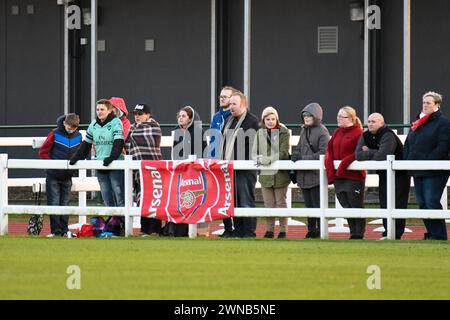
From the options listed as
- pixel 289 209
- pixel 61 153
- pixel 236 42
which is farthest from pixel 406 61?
pixel 61 153

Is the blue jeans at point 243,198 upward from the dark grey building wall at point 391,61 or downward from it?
downward

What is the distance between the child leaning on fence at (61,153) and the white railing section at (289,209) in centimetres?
44

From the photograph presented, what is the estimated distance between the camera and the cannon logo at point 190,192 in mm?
17469

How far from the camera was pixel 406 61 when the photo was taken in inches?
883

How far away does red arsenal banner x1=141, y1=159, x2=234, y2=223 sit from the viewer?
17406mm

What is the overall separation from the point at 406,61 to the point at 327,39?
9.58 ft

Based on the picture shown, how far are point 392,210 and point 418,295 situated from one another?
5.70m

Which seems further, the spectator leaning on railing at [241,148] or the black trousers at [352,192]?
the spectator leaning on railing at [241,148]

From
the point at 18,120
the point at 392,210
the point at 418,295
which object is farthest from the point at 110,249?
the point at 18,120

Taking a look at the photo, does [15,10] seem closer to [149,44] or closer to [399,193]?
[149,44]

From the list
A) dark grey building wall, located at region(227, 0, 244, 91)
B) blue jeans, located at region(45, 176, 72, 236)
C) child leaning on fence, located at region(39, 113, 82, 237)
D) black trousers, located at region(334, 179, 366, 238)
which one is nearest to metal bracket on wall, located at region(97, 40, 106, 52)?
dark grey building wall, located at region(227, 0, 244, 91)

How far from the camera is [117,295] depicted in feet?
35.5

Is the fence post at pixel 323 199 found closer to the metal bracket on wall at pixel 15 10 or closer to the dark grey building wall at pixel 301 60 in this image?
the dark grey building wall at pixel 301 60

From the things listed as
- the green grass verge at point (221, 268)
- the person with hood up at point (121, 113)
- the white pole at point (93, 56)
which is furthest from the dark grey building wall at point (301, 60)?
the green grass verge at point (221, 268)
